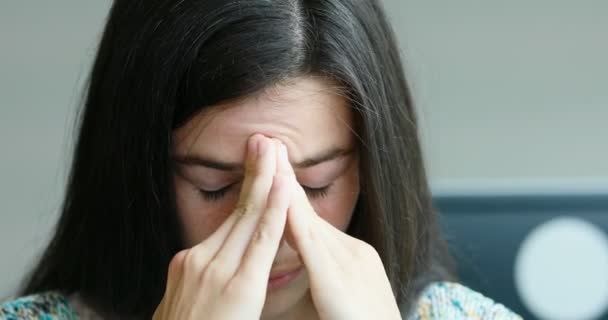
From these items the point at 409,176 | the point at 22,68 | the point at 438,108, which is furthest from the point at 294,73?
the point at 22,68

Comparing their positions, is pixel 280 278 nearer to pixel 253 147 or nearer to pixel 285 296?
pixel 285 296

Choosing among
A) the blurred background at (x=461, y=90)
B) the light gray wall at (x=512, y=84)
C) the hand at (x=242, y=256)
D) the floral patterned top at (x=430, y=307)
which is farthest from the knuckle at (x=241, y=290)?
the light gray wall at (x=512, y=84)

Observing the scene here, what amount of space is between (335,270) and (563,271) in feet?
1.79

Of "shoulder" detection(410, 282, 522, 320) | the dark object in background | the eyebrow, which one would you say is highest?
the eyebrow

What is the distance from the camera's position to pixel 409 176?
1.23 meters

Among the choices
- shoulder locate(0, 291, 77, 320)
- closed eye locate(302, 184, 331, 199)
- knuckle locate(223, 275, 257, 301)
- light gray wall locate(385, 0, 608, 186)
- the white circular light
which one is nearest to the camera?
knuckle locate(223, 275, 257, 301)

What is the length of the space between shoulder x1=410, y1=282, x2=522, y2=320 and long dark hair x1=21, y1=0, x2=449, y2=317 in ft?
0.16

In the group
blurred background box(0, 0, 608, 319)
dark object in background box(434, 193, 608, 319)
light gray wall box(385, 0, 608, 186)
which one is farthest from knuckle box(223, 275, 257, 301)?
light gray wall box(385, 0, 608, 186)

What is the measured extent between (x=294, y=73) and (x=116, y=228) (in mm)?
319

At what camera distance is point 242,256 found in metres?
1.03

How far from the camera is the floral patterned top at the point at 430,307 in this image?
1.29 meters

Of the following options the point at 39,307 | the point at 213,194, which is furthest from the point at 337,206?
the point at 39,307

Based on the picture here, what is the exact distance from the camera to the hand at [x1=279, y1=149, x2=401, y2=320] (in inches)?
40.0

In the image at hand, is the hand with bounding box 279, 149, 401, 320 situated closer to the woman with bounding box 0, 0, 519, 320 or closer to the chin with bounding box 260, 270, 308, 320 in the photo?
the woman with bounding box 0, 0, 519, 320
